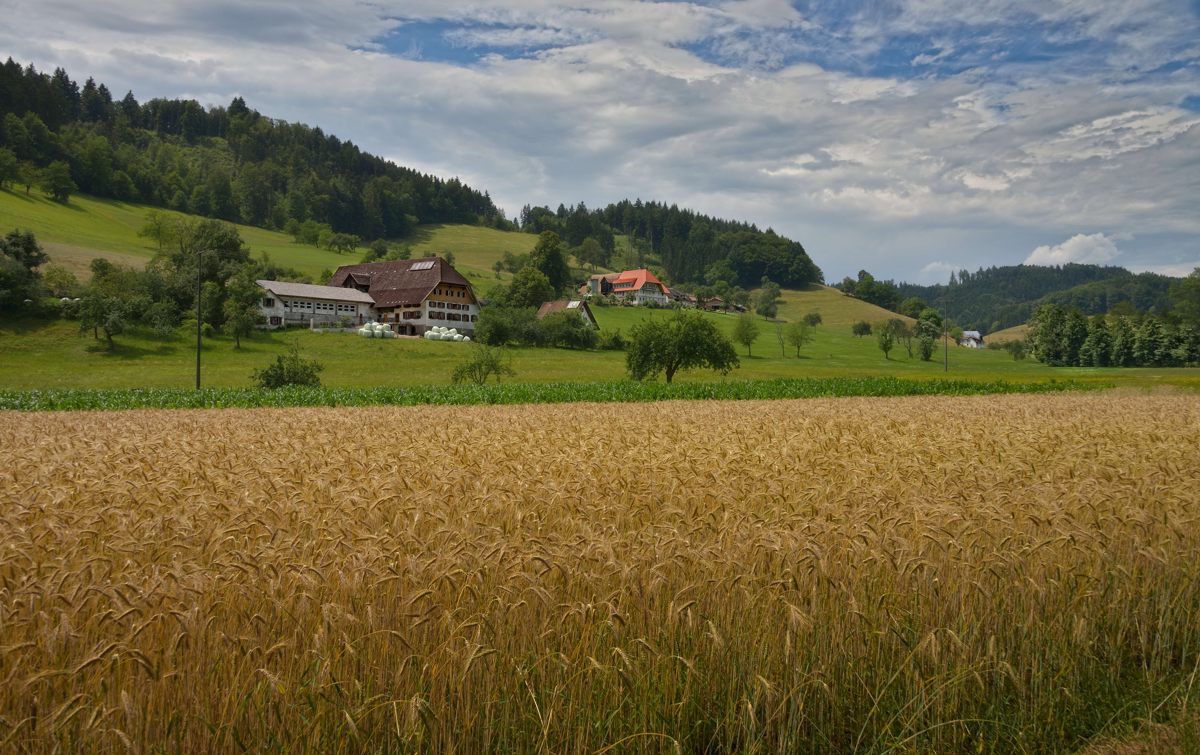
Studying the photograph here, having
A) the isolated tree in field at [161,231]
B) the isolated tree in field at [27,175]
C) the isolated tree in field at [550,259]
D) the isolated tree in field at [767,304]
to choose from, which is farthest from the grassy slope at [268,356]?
the isolated tree in field at [767,304]

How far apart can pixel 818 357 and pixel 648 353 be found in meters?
62.3

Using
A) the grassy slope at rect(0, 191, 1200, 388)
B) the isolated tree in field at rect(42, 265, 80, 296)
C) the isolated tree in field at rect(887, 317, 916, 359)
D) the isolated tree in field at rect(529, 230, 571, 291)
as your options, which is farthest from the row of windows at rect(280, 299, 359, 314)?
the isolated tree in field at rect(887, 317, 916, 359)

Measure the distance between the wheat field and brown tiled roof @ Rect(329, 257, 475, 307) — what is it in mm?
114529

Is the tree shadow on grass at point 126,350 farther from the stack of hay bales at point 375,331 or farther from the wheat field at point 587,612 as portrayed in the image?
the wheat field at point 587,612

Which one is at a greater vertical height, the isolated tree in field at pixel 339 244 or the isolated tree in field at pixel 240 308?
the isolated tree in field at pixel 339 244

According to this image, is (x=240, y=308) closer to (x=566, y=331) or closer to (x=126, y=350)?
(x=126, y=350)

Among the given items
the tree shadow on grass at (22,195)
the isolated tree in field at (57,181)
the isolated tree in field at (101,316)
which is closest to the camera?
the isolated tree in field at (101,316)

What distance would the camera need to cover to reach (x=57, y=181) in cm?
14338

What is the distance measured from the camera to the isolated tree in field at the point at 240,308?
3250 inches

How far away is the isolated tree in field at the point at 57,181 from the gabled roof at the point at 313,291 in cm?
6896

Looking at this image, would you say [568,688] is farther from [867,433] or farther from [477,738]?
[867,433]

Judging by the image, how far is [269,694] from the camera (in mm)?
4238

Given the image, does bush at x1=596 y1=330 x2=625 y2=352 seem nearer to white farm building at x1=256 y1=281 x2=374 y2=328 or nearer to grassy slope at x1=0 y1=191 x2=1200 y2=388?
grassy slope at x1=0 y1=191 x2=1200 y2=388

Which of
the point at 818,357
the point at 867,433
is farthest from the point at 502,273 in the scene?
the point at 867,433
